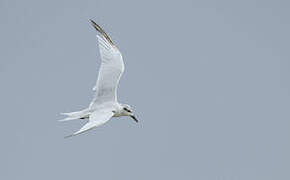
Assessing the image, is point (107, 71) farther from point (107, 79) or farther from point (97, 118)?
point (97, 118)

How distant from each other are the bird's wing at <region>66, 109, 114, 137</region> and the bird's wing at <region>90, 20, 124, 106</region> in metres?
1.32

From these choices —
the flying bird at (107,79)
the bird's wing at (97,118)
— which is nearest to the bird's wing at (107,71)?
the flying bird at (107,79)

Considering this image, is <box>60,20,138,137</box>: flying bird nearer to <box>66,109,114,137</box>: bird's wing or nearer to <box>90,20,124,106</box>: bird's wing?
<box>90,20,124,106</box>: bird's wing

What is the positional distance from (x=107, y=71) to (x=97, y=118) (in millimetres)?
3690

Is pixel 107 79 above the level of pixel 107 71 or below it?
below

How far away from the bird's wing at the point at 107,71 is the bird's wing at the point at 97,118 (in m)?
1.32

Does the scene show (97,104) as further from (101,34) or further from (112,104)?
(101,34)

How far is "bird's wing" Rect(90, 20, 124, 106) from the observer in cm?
2222

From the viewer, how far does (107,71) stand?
22484 millimetres

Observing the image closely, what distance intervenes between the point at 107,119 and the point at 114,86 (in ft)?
11.8

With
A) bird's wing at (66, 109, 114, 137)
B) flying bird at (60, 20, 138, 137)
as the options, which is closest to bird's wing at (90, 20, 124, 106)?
flying bird at (60, 20, 138, 137)

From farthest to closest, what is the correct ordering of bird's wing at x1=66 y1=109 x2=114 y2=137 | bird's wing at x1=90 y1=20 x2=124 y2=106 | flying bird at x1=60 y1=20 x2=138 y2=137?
bird's wing at x1=90 y1=20 x2=124 y2=106, flying bird at x1=60 y1=20 x2=138 y2=137, bird's wing at x1=66 y1=109 x2=114 y2=137

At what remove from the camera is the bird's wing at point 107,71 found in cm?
2222

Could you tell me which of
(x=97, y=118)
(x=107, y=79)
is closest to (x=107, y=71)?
(x=107, y=79)
